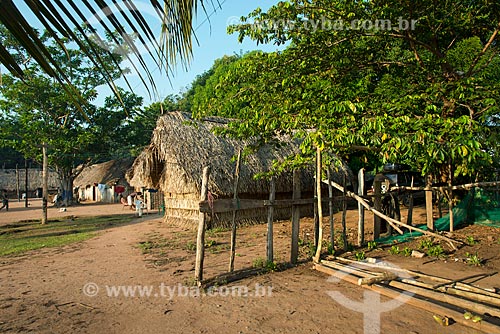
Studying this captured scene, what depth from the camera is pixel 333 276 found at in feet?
18.0

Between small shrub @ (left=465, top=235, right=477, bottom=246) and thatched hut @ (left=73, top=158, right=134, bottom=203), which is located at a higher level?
thatched hut @ (left=73, top=158, right=134, bottom=203)

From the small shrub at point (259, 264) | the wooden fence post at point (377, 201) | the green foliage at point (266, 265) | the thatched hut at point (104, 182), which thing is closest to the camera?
the green foliage at point (266, 265)

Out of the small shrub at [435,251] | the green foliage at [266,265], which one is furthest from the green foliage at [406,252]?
the green foliage at [266,265]

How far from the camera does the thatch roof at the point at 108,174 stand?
28750 mm

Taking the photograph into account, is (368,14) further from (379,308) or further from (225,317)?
(225,317)

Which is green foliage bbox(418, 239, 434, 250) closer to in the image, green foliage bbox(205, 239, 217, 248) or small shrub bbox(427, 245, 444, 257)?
small shrub bbox(427, 245, 444, 257)

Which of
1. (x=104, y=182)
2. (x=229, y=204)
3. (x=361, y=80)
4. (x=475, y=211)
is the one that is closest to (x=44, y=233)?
(x=229, y=204)

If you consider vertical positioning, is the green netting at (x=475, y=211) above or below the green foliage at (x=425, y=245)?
above

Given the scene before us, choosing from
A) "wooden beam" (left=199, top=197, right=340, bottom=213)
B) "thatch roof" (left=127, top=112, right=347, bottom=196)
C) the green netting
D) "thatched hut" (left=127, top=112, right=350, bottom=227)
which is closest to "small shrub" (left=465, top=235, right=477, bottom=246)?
the green netting

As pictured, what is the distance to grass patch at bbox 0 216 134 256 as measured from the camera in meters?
8.95

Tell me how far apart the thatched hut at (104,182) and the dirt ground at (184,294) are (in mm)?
20995

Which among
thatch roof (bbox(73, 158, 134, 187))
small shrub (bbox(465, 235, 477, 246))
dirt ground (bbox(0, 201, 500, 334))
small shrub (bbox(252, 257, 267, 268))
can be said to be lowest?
dirt ground (bbox(0, 201, 500, 334))

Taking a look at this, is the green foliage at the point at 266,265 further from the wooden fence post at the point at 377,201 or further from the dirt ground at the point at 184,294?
the wooden fence post at the point at 377,201

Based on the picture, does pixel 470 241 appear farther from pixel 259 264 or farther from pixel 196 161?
pixel 196 161
